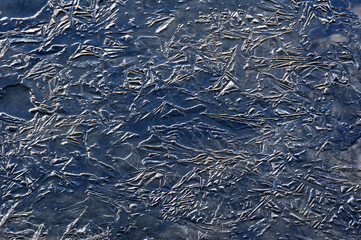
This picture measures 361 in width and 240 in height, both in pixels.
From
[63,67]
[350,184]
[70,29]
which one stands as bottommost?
[350,184]

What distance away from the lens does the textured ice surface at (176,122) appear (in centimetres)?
185

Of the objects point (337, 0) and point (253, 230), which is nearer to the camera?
point (253, 230)

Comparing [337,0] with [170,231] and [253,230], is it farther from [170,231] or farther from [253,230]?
[170,231]

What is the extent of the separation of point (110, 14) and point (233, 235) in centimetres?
108

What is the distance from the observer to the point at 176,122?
1888mm

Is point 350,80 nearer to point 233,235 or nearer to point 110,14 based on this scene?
point 233,235

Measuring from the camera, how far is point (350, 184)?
189 centimetres

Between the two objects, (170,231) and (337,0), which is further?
(337,0)

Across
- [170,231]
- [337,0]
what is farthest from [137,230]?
[337,0]

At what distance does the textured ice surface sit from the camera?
1848mm

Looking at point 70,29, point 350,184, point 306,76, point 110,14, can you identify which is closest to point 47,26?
point 70,29

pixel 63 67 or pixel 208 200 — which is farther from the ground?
pixel 63 67

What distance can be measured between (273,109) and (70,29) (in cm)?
94

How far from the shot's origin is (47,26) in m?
1.91
